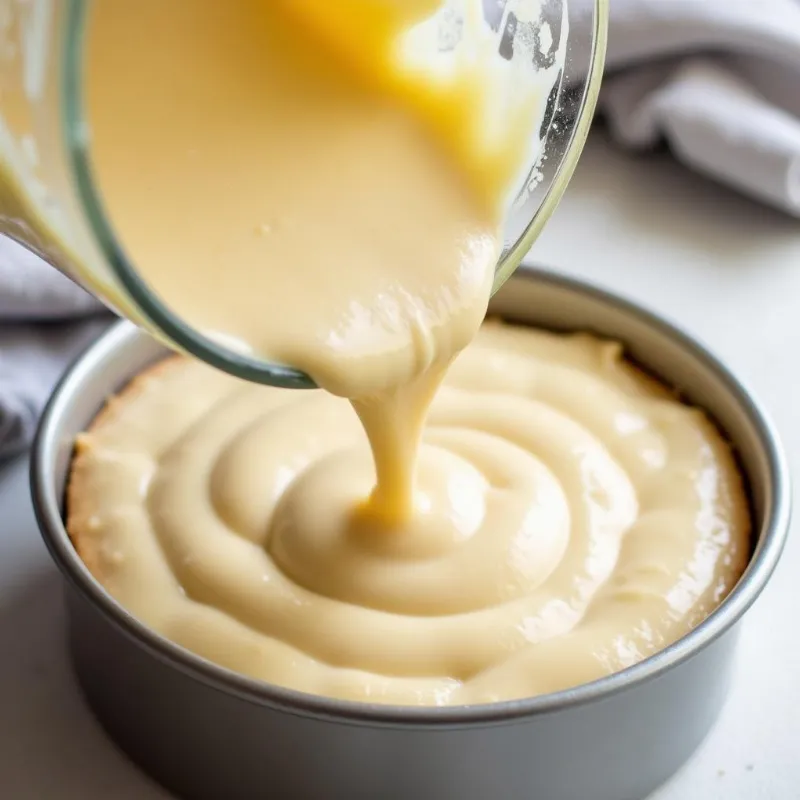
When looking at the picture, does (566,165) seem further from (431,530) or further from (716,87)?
(716,87)

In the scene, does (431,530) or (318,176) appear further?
(431,530)

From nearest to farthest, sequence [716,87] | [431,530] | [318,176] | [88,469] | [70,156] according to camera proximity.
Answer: [70,156], [318,176], [431,530], [88,469], [716,87]

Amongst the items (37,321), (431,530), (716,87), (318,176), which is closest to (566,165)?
(318,176)

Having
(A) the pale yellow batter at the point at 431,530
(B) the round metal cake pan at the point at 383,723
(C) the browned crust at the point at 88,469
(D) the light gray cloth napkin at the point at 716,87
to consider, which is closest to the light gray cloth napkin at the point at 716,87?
(D) the light gray cloth napkin at the point at 716,87

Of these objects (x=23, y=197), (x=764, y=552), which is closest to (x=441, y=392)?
(x=764, y=552)

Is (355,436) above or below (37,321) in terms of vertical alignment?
above

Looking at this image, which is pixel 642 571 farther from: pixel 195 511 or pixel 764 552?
pixel 195 511

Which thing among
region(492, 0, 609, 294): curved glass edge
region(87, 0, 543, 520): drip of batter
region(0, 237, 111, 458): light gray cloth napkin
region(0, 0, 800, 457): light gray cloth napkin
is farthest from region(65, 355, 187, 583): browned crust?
region(0, 0, 800, 457): light gray cloth napkin
